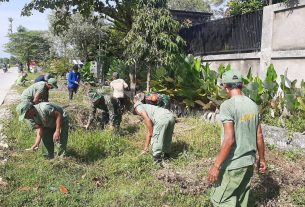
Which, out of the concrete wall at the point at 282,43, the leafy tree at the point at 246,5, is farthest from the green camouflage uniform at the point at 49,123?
the leafy tree at the point at 246,5

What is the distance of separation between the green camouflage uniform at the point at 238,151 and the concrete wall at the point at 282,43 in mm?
4226

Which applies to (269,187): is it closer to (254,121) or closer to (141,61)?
(254,121)

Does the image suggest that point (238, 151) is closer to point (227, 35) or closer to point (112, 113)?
point (112, 113)

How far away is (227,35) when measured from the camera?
34.8 feet

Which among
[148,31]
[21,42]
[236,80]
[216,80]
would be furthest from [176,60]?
[21,42]

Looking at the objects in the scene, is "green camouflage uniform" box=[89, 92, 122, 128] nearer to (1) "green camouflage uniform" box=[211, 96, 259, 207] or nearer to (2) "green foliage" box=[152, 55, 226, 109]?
(2) "green foliage" box=[152, 55, 226, 109]

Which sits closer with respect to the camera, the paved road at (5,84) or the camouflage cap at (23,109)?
the camouflage cap at (23,109)

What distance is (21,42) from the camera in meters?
62.8

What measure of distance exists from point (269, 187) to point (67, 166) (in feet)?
10.2

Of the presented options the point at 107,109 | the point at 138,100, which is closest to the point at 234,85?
the point at 138,100

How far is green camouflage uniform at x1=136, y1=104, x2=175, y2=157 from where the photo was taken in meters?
6.68

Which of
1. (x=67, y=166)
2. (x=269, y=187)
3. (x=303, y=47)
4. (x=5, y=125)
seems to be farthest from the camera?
(x=5, y=125)

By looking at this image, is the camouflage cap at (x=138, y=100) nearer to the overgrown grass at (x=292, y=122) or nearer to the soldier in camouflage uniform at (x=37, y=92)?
the soldier in camouflage uniform at (x=37, y=92)

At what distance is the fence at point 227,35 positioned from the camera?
9.62 m
